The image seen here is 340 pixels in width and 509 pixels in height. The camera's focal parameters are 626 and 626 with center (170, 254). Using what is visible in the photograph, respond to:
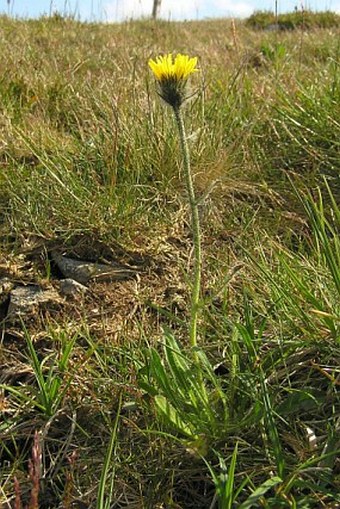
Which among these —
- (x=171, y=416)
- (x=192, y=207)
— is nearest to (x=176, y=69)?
(x=192, y=207)

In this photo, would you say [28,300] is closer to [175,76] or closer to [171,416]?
[171,416]

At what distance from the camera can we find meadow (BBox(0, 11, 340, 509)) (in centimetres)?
136

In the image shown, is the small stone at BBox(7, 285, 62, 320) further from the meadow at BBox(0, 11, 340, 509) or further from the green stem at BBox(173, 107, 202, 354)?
the green stem at BBox(173, 107, 202, 354)

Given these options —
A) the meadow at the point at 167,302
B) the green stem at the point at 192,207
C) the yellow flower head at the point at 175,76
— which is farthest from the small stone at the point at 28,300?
the yellow flower head at the point at 175,76

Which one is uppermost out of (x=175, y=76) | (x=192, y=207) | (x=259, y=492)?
(x=175, y=76)

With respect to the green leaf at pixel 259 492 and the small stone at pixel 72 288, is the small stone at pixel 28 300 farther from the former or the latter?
the green leaf at pixel 259 492

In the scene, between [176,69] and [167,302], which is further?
[167,302]

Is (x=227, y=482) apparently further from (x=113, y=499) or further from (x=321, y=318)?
(x=321, y=318)

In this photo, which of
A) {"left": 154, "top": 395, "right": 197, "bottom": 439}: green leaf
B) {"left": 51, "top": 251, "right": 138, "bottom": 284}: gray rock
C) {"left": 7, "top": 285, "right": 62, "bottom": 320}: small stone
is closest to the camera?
{"left": 154, "top": 395, "right": 197, "bottom": 439}: green leaf

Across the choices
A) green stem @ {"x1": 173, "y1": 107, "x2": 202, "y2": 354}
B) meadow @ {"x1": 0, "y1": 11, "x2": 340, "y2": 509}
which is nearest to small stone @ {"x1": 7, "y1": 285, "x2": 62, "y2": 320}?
meadow @ {"x1": 0, "y1": 11, "x2": 340, "y2": 509}

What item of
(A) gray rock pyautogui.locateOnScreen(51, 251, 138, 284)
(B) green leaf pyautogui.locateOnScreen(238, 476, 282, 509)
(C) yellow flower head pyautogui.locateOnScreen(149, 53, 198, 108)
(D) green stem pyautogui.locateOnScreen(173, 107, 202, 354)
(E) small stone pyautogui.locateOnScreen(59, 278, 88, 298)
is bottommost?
(B) green leaf pyautogui.locateOnScreen(238, 476, 282, 509)

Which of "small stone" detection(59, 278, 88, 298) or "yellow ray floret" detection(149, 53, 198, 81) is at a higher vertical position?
"yellow ray floret" detection(149, 53, 198, 81)

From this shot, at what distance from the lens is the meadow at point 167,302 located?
4.48 feet

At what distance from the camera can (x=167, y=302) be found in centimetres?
192
